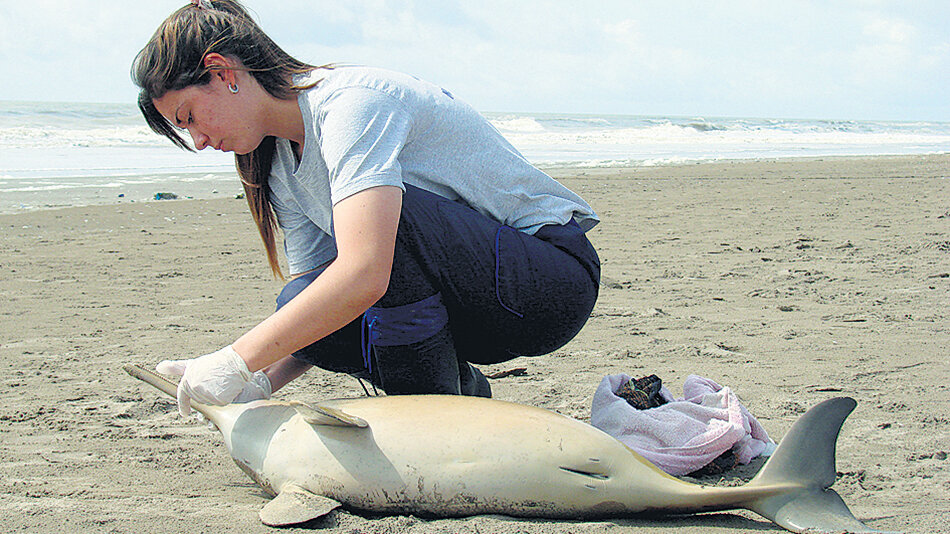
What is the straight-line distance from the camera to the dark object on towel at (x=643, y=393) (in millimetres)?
2543

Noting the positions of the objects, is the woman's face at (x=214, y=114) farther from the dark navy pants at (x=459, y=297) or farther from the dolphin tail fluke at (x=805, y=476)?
the dolphin tail fluke at (x=805, y=476)

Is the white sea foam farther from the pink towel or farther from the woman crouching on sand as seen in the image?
the pink towel

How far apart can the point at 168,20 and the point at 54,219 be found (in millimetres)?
6620

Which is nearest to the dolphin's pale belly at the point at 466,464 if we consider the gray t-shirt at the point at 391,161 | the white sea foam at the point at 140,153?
the gray t-shirt at the point at 391,161

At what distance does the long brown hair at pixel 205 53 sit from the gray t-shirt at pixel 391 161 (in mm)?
83

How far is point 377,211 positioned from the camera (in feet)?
6.23

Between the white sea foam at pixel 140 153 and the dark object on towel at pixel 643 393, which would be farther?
the white sea foam at pixel 140 153

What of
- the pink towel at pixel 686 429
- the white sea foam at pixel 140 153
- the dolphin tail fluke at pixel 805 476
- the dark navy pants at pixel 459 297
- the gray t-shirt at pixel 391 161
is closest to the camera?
the dolphin tail fluke at pixel 805 476

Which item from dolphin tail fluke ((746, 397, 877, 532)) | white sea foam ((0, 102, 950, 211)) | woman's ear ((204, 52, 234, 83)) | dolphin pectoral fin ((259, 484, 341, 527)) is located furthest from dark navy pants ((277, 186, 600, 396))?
white sea foam ((0, 102, 950, 211))

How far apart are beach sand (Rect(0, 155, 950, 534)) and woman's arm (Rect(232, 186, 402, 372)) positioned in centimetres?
45

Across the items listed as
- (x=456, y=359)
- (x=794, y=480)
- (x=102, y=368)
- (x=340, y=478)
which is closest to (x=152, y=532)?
(x=340, y=478)

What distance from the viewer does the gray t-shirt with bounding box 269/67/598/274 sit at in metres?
1.97

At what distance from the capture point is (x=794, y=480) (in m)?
1.89

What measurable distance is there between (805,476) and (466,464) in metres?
0.78
